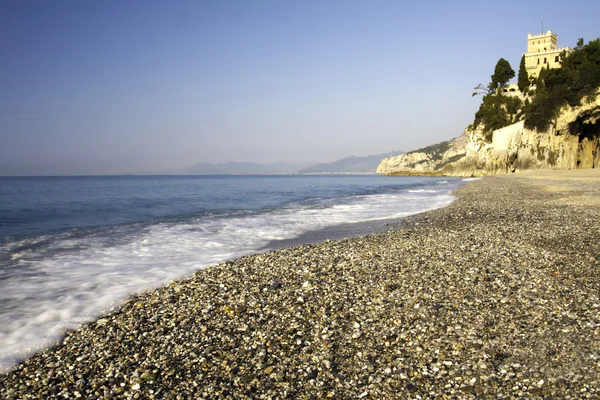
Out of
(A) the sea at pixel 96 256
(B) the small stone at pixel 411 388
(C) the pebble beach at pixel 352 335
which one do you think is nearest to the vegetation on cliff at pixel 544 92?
(A) the sea at pixel 96 256

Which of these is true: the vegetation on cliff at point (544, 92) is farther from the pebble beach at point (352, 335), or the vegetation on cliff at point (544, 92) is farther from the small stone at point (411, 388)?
the small stone at point (411, 388)

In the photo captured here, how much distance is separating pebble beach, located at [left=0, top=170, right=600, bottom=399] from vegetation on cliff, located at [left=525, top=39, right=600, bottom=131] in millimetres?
57689

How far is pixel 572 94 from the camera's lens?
5344 centimetres

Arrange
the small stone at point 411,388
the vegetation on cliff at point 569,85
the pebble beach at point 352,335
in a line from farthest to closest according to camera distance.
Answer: the vegetation on cliff at point 569,85 < the pebble beach at point 352,335 < the small stone at point 411,388

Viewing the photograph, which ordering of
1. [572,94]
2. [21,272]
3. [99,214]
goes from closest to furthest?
[21,272]
[99,214]
[572,94]

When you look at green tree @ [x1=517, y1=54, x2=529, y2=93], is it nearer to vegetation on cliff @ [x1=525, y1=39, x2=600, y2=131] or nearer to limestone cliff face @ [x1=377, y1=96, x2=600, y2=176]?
limestone cliff face @ [x1=377, y1=96, x2=600, y2=176]

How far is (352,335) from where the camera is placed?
18.1 ft

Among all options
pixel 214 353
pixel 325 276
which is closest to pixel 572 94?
pixel 325 276

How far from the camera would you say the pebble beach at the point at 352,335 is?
4371 mm

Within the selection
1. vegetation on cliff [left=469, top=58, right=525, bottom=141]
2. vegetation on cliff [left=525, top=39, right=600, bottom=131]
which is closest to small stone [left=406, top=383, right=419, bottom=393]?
vegetation on cliff [left=525, top=39, right=600, bottom=131]

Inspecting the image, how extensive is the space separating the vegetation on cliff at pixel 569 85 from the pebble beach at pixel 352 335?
57689mm

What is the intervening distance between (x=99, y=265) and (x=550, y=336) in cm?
1235

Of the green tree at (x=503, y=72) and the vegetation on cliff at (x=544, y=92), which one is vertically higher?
the green tree at (x=503, y=72)

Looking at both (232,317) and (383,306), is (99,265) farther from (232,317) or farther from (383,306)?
(383,306)
